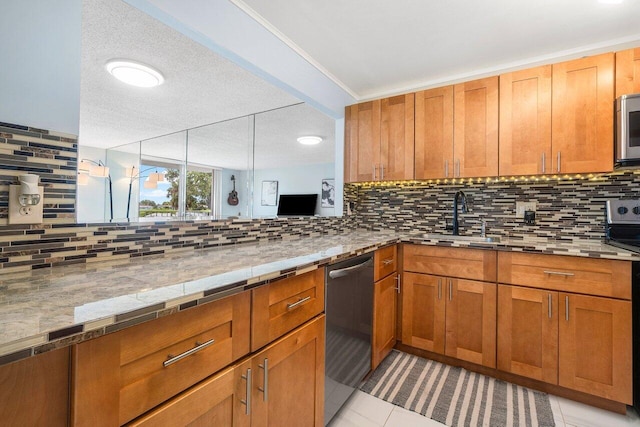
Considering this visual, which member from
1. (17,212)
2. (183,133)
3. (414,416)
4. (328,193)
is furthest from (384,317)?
(183,133)

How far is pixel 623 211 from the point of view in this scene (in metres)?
1.88

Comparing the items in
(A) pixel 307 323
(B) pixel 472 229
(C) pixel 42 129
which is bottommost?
(A) pixel 307 323

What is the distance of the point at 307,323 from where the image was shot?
1.21 meters

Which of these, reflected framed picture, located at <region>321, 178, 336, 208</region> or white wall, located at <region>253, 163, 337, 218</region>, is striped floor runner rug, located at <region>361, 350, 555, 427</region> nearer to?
white wall, located at <region>253, 163, 337, 218</region>

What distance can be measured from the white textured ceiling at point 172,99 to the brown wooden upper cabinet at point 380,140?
28.2 inches

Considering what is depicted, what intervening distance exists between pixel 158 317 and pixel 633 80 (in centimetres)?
273

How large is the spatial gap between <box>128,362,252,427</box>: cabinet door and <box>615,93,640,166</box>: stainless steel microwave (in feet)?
7.67

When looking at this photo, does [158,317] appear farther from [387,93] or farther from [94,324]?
[387,93]

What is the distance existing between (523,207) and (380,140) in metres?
1.27

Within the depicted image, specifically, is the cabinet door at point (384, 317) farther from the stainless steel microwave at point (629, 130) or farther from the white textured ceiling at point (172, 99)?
the white textured ceiling at point (172, 99)

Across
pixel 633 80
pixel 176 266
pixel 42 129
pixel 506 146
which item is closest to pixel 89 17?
pixel 42 129

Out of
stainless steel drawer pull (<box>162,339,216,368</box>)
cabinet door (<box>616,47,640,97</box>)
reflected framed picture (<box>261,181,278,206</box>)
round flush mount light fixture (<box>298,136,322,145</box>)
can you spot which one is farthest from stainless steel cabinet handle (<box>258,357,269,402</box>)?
reflected framed picture (<box>261,181,278,206</box>)

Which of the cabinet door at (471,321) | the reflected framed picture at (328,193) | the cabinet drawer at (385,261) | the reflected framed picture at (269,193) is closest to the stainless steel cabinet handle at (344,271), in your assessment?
the cabinet drawer at (385,261)

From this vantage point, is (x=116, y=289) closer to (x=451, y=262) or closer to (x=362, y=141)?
(x=451, y=262)
